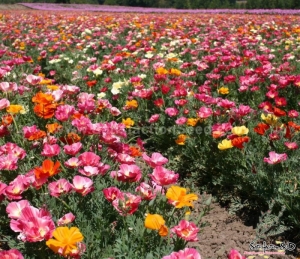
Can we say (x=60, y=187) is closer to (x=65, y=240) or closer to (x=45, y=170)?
(x=45, y=170)

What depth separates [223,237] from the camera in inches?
98.8

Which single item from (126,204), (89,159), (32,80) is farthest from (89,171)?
(32,80)

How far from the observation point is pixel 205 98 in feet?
11.1

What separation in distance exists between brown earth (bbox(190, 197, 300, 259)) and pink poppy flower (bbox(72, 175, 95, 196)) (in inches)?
31.4

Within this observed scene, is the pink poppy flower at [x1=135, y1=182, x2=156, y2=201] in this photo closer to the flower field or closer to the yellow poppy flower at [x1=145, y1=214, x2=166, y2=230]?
the flower field

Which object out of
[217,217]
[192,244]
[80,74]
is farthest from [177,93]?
[80,74]

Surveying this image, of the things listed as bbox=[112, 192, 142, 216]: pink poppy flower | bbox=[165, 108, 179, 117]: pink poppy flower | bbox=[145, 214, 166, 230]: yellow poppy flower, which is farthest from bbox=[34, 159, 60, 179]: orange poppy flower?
bbox=[165, 108, 179, 117]: pink poppy flower

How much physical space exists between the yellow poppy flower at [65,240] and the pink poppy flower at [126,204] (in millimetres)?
296

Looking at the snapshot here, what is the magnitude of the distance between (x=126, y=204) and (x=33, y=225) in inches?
16.3

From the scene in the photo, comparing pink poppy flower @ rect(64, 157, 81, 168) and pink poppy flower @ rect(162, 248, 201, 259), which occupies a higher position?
pink poppy flower @ rect(64, 157, 81, 168)

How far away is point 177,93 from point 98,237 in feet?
6.37

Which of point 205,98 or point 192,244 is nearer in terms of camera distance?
point 192,244

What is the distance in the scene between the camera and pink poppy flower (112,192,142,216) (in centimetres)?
172

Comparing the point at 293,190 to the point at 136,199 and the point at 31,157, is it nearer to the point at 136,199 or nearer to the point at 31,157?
the point at 136,199
